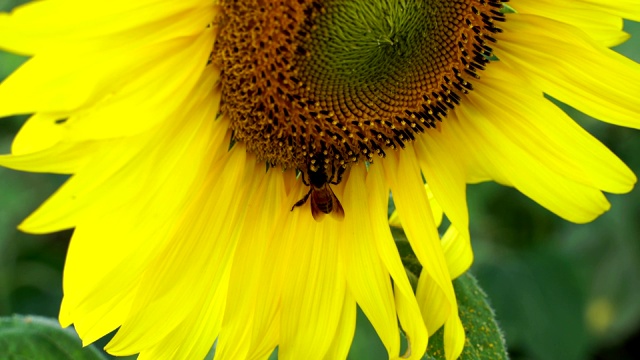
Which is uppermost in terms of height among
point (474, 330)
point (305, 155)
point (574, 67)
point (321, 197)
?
point (574, 67)

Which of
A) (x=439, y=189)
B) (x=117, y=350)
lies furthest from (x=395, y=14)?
(x=117, y=350)

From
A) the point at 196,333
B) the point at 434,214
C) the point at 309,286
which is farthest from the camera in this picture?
the point at 434,214

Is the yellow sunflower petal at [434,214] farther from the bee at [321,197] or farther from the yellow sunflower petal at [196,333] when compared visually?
the yellow sunflower petal at [196,333]

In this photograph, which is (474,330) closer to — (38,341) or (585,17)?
(585,17)

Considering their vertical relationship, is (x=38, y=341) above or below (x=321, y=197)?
below

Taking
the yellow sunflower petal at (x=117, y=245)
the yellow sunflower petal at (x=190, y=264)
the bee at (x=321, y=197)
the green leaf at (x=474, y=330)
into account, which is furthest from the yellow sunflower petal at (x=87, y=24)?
the green leaf at (x=474, y=330)

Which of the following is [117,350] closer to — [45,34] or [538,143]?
[45,34]

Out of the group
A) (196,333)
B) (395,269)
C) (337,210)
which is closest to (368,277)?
(395,269)
